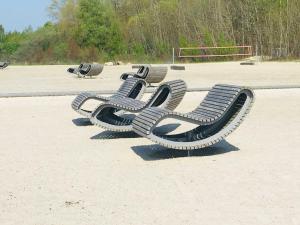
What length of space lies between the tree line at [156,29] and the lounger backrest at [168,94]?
19.6 m

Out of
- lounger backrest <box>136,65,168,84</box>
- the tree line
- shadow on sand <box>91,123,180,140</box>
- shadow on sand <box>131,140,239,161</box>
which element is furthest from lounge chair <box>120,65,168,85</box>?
the tree line

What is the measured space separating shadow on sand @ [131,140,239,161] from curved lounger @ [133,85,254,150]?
14 centimetres

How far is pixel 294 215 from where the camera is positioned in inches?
138

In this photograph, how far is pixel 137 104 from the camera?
677 centimetres

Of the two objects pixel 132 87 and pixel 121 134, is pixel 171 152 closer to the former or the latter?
pixel 121 134

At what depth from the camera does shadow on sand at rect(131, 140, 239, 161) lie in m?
5.50

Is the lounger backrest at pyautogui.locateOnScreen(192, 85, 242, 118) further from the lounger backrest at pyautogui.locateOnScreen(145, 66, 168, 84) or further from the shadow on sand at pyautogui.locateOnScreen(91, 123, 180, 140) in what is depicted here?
the lounger backrest at pyautogui.locateOnScreen(145, 66, 168, 84)

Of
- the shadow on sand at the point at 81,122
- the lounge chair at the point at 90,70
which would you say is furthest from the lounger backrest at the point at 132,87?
the lounge chair at the point at 90,70

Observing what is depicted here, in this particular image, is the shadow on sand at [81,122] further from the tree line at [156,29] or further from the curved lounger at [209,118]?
the tree line at [156,29]

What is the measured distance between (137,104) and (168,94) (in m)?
0.42

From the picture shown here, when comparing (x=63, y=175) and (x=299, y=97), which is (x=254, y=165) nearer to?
(x=63, y=175)

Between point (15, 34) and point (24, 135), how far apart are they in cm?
5098

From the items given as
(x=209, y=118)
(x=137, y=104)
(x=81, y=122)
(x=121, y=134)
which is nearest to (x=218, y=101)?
(x=209, y=118)

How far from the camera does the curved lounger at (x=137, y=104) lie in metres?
6.57
